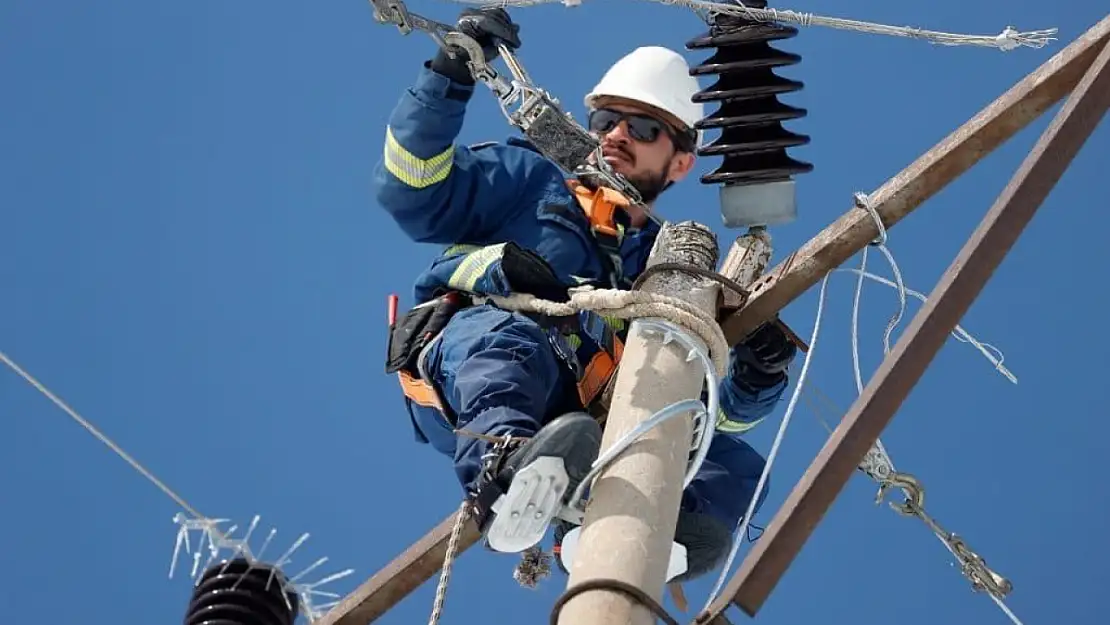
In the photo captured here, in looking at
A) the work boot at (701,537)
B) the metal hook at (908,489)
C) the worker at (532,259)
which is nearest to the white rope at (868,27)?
the worker at (532,259)

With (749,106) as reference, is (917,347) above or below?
below

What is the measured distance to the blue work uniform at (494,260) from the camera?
12.7ft

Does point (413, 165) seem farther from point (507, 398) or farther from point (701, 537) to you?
point (701, 537)

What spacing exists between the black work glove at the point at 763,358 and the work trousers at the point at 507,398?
236 millimetres

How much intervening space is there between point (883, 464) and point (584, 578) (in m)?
1.85

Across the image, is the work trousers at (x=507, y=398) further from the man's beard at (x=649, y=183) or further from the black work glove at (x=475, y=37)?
the man's beard at (x=649, y=183)

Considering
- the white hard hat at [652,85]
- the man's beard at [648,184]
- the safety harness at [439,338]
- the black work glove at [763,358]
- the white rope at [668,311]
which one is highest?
the white hard hat at [652,85]

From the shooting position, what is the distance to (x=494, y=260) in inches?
162

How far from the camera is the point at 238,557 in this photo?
3.44 m

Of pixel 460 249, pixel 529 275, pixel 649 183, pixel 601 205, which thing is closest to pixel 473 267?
pixel 529 275

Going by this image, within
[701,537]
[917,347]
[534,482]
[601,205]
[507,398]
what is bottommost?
[534,482]

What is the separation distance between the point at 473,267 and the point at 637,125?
1.09 meters

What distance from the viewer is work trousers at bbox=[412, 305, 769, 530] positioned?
3.46 m

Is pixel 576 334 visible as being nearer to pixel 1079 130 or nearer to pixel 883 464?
pixel 883 464
